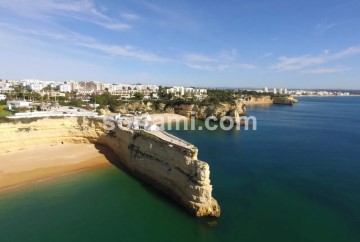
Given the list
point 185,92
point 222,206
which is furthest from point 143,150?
point 185,92

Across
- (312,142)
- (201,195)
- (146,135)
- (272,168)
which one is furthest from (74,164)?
(312,142)

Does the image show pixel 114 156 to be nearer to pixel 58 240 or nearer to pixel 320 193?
pixel 58 240

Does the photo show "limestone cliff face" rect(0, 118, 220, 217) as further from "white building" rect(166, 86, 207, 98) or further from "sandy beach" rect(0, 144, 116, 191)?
"white building" rect(166, 86, 207, 98)

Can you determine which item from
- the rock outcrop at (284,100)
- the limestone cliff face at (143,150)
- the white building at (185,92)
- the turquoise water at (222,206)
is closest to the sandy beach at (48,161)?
the limestone cliff face at (143,150)

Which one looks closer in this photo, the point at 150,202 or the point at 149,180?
the point at 150,202

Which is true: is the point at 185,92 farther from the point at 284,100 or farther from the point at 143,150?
the point at 143,150

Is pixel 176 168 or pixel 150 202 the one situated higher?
pixel 176 168

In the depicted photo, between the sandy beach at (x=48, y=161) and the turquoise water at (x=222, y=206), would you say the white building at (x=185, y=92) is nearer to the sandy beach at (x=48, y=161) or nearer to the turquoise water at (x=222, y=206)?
the sandy beach at (x=48, y=161)
